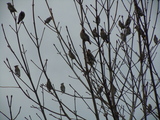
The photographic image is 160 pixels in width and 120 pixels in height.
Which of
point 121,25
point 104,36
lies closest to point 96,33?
point 104,36

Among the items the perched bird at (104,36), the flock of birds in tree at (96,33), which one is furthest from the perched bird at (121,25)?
the perched bird at (104,36)

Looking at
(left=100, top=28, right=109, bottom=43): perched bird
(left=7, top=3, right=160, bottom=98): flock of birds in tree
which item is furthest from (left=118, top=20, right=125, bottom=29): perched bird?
(left=100, top=28, right=109, bottom=43): perched bird

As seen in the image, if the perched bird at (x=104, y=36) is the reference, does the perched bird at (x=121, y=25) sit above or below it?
above

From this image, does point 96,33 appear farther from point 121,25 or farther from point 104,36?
point 121,25

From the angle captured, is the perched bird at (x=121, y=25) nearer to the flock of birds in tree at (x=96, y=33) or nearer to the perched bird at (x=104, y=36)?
the flock of birds in tree at (x=96, y=33)

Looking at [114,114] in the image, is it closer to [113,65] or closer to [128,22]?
[113,65]

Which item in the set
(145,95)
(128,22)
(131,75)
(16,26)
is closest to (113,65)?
(131,75)

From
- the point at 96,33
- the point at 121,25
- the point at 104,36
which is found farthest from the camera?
the point at 121,25

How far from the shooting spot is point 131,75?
319 centimetres

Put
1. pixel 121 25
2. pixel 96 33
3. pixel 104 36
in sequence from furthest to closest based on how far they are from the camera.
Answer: pixel 121 25, pixel 104 36, pixel 96 33

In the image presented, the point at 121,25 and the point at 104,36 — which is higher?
the point at 121,25

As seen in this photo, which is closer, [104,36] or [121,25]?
[104,36]

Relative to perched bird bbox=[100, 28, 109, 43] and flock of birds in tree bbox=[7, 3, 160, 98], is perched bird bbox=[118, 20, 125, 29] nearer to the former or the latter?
flock of birds in tree bbox=[7, 3, 160, 98]

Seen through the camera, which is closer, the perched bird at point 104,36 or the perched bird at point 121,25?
the perched bird at point 104,36
